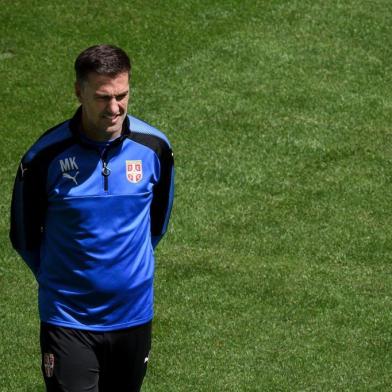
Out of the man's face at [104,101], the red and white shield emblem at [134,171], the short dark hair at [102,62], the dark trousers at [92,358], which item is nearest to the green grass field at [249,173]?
the dark trousers at [92,358]

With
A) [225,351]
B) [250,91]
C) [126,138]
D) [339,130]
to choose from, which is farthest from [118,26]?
[126,138]

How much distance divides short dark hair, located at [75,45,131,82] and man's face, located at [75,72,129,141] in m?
0.02

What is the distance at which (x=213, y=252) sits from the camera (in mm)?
10586

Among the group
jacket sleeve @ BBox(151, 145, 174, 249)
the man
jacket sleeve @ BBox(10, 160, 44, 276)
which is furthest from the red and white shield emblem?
jacket sleeve @ BBox(10, 160, 44, 276)

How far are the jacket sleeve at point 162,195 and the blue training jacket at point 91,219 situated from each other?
0.05 m

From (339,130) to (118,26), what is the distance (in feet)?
11.1

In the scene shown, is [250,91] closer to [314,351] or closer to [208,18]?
[208,18]

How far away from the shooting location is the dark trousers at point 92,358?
645cm

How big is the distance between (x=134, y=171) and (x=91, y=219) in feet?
1.12

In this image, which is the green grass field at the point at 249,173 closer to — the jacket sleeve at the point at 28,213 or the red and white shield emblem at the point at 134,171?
the jacket sleeve at the point at 28,213

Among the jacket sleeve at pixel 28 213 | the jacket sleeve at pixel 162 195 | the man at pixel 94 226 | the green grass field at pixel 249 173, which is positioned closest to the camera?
the man at pixel 94 226

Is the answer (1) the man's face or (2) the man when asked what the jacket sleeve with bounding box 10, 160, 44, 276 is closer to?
(2) the man

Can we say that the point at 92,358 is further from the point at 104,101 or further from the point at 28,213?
the point at 104,101

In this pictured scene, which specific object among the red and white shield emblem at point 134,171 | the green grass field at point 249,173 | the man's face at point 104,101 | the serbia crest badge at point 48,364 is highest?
the man's face at point 104,101
